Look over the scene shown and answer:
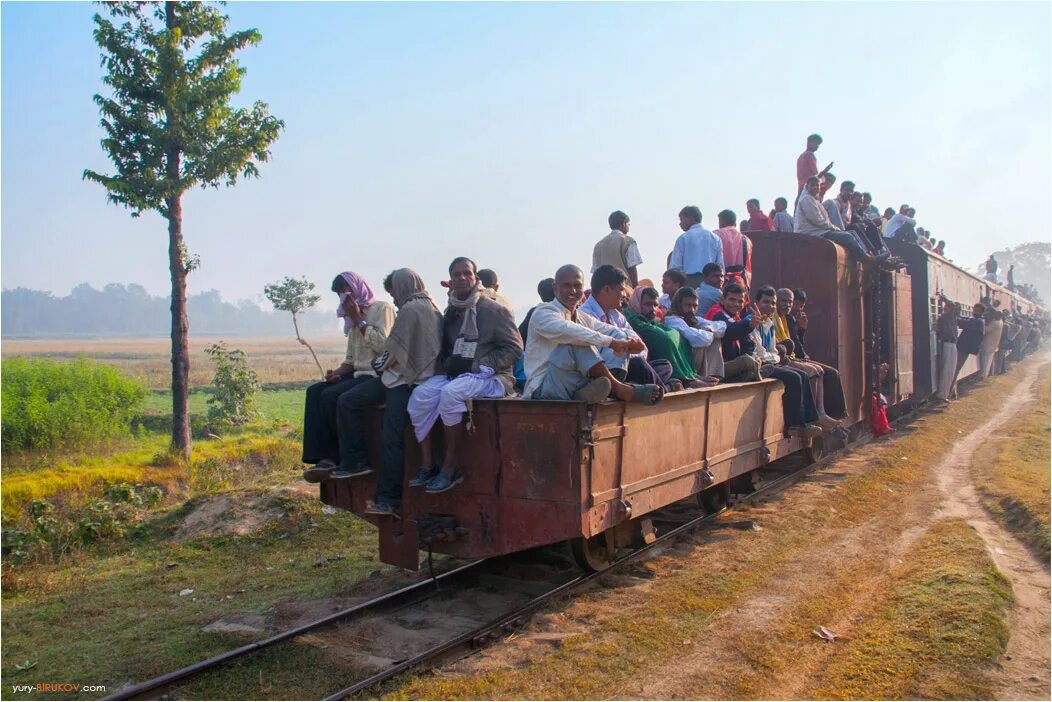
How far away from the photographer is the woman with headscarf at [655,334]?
644 cm

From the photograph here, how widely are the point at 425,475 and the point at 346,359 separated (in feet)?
4.03

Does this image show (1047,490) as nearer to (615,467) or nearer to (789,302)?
(789,302)

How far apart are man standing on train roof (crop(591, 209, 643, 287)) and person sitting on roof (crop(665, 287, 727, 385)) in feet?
2.94

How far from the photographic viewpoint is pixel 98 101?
11422mm

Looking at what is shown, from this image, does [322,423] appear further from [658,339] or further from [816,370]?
[816,370]

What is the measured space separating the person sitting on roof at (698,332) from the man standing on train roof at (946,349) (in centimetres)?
1078

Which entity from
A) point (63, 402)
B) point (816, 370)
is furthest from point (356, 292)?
point (63, 402)

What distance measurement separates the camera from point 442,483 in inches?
206

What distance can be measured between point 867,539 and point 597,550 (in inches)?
108

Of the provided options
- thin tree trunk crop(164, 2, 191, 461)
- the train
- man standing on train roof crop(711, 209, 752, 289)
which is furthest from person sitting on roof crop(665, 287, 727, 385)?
thin tree trunk crop(164, 2, 191, 461)

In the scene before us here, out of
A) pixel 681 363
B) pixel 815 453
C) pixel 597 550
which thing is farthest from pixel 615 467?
pixel 815 453

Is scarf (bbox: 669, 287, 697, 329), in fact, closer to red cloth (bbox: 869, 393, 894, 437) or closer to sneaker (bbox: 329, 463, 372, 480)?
sneaker (bbox: 329, 463, 372, 480)

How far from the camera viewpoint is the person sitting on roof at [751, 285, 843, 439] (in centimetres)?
809

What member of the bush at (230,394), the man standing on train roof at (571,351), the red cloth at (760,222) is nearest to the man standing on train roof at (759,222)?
the red cloth at (760,222)
